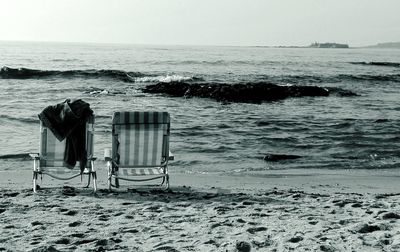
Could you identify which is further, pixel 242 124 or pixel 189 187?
pixel 242 124

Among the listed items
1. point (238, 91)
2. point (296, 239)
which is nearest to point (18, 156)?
point (296, 239)

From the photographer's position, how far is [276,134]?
1469 cm

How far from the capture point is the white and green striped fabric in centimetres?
716

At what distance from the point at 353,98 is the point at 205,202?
2201cm

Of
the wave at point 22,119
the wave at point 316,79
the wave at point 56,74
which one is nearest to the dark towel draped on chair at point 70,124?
the wave at point 22,119

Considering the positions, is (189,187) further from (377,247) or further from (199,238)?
(377,247)

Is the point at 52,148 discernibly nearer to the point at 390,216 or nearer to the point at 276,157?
the point at 390,216

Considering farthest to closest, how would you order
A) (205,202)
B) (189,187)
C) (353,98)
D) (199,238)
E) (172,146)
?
(353,98) < (172,146) < (189,187) < (205,202) < (199,238)

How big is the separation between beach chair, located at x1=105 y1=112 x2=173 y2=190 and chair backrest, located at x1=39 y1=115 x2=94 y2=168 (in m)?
0.29

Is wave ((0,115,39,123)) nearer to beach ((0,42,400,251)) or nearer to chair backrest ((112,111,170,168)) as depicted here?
beach ((0,42,400,251))

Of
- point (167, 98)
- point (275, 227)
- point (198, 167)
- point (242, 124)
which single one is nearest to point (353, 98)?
point (167, 98)

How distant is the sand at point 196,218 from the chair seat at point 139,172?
0.26m

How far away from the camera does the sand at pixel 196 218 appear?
471 cm

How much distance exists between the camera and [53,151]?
7207 millimetres
